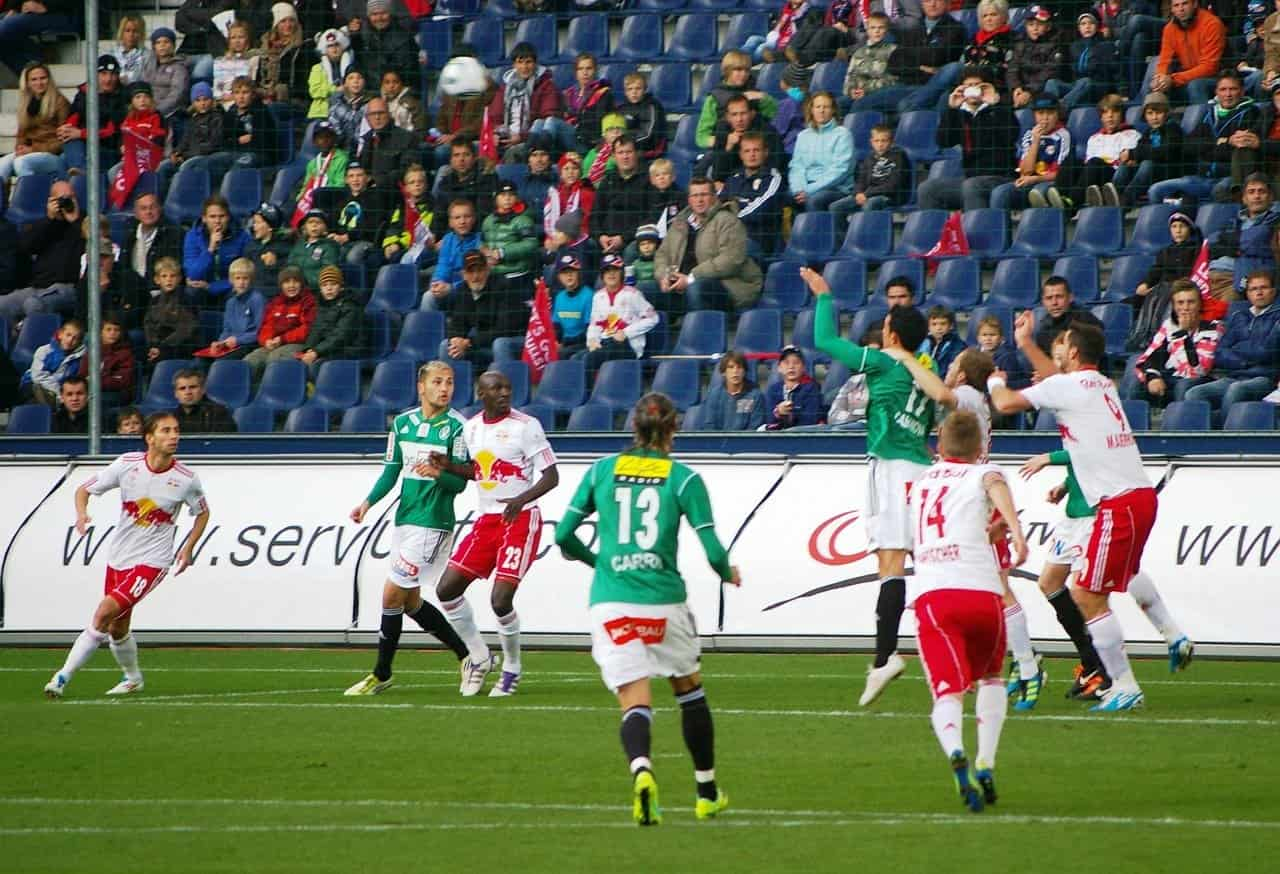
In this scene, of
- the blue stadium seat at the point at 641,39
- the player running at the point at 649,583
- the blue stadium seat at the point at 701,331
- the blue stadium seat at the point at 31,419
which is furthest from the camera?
the blue stadium seat at the point at 641,39

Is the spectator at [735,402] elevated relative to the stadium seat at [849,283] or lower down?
lower down

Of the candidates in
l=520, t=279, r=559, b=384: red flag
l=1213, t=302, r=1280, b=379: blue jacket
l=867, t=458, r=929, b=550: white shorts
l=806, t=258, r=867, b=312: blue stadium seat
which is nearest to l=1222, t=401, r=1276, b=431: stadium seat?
l=1213, t=302, r=1280, b=379: blue jacket

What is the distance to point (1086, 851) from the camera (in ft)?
23.2

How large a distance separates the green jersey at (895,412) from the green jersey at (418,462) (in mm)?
2960

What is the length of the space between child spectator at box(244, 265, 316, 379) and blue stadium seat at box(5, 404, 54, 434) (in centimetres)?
212

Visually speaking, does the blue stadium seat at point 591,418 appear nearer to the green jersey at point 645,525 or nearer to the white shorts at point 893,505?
the white shorts at point 893,505

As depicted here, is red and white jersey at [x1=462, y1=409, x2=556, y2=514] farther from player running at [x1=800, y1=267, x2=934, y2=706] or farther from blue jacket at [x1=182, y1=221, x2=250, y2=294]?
blue jacket at [x1=182, y1=221, x2=250, y2=294]

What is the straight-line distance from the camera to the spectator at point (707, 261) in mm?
19453

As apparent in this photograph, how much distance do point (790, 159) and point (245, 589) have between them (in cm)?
728

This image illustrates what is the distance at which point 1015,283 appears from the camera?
18531 mm

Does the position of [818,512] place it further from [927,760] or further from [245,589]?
[927,760]

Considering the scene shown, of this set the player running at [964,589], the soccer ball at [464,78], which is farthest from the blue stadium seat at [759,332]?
the player running at [964,589]

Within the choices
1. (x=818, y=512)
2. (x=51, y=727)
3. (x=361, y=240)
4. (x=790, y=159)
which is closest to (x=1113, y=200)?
(x=790, y=159)

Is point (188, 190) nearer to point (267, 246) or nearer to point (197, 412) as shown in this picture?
point (267, 246)
